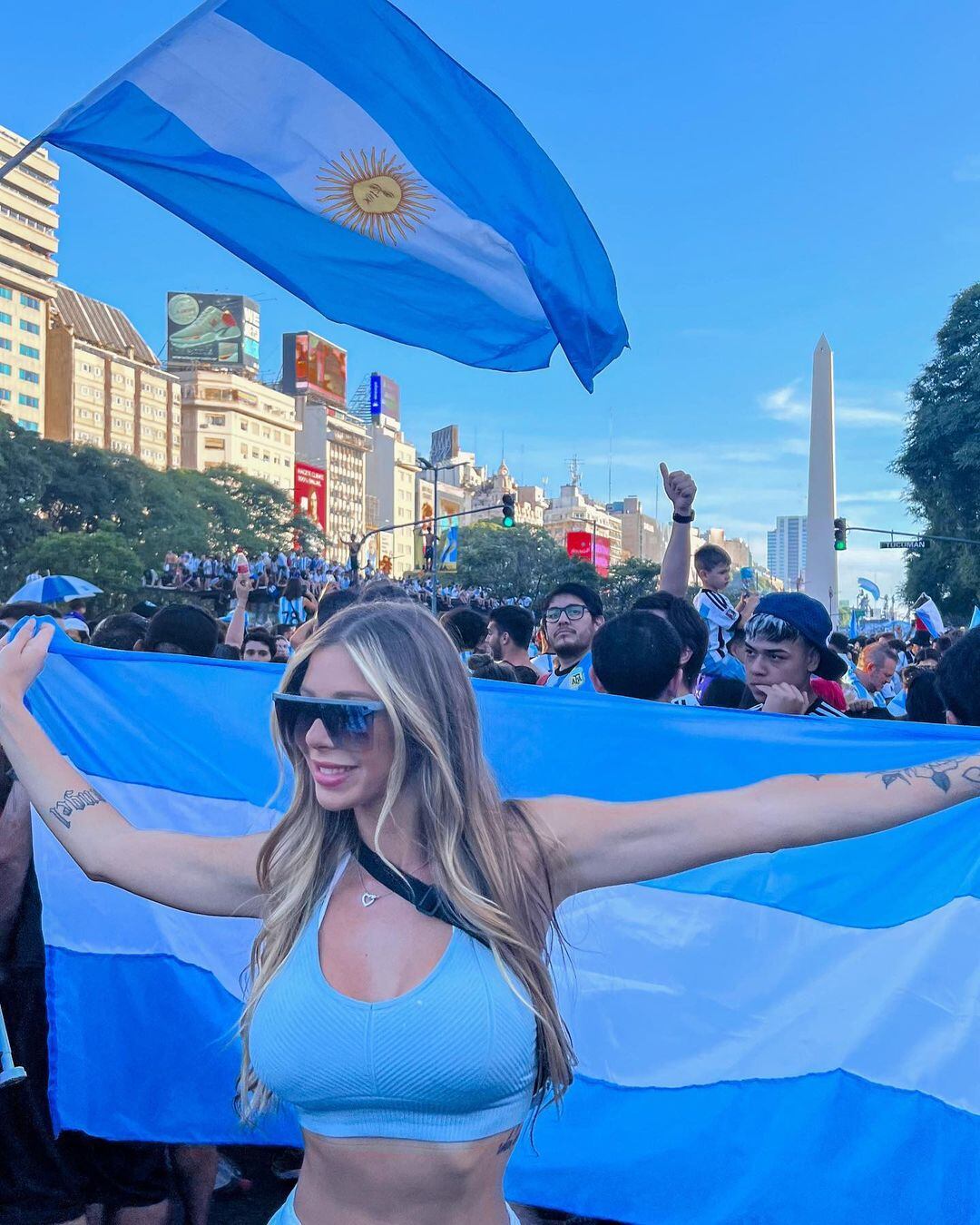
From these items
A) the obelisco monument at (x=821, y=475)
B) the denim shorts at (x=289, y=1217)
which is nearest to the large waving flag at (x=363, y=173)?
the denim shorts at (x=289, y=1217)

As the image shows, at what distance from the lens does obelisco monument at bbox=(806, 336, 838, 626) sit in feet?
126

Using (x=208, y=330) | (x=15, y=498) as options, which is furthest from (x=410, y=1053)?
(x=208, y=330)

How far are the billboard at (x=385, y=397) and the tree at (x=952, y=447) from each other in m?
128

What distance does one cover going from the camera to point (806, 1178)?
2682 millimetres

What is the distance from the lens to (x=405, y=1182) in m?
1.85

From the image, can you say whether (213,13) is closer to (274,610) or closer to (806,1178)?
(806,1178)

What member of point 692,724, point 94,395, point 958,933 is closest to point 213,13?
point 692,724

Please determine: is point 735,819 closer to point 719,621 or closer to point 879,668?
point 719,621

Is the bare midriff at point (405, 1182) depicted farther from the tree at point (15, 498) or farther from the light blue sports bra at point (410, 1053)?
the tree at point (15, 498)

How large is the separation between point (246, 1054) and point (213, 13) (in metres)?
3.37

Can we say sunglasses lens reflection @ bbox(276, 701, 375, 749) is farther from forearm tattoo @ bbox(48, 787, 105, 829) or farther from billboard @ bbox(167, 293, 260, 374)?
billboard @ bbox(167, 293, 260, 374)

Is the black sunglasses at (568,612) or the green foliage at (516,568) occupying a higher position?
the green foliage at (516,568)

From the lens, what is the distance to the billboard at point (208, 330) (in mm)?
133000

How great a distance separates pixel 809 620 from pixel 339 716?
2385mm
